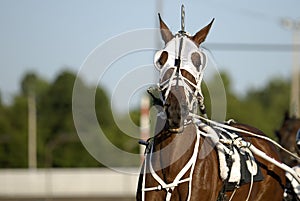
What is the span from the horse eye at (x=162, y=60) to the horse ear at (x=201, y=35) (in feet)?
1.29

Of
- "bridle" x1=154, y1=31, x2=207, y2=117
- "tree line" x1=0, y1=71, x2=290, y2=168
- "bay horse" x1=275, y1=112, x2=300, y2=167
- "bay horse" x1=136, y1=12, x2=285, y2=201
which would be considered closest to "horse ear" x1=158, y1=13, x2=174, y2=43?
"bay horse" x1=136, y1=12, x2=285, y2=201

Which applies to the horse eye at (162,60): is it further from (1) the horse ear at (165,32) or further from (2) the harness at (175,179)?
(2) the harness at (175,179)

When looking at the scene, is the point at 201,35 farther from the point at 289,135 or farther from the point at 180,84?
the point at 289,135

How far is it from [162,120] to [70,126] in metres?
56.2

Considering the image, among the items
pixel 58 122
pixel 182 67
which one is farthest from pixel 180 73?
pixel 58 122

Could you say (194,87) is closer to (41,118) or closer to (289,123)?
(289,123)

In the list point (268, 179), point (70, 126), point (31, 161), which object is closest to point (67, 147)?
point (31, 161)

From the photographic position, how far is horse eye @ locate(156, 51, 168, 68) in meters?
6.82

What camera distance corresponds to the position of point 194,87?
676cm

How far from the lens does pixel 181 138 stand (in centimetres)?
692

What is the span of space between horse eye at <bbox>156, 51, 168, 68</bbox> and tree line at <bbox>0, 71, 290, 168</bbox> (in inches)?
1374

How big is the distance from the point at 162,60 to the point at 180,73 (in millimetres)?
250

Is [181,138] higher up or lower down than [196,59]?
lower down

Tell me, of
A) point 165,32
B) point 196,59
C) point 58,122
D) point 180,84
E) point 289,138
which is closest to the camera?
point 180,84
